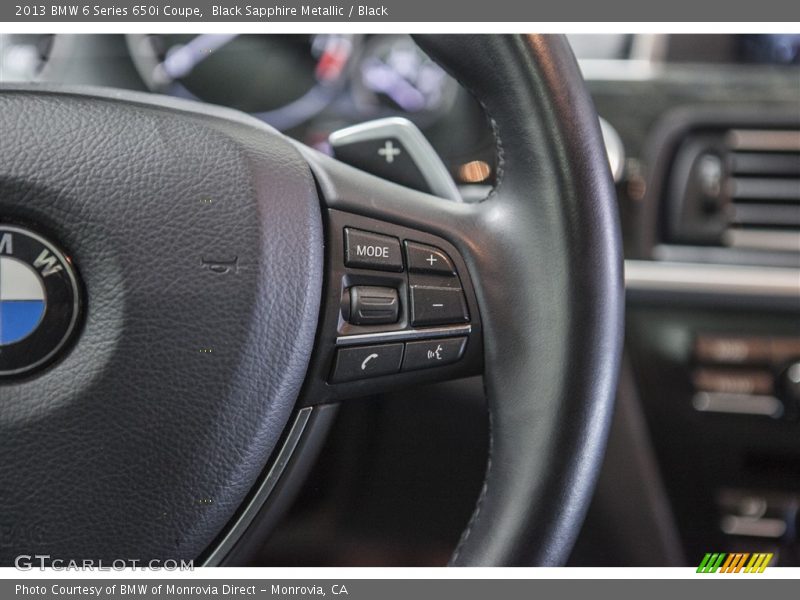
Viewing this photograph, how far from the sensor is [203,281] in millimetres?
483

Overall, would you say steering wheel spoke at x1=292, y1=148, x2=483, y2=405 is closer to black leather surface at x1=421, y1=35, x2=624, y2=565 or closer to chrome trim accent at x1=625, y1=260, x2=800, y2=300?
black leather surface at x1=421, y1=35, x2=624, y2=565

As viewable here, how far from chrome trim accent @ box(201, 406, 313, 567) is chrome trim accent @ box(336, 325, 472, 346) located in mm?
55

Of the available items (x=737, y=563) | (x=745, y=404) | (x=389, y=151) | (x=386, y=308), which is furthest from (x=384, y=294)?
(x=745, y=404)

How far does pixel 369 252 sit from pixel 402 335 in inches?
2.3

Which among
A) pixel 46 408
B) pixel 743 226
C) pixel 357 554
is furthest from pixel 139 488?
pixel 743 226

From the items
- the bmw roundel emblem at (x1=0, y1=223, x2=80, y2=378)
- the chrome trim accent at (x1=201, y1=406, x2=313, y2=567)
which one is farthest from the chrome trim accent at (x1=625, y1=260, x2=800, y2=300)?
the bmw roundel emblem at (x1=0, y1=223, x2=80, y2=378)

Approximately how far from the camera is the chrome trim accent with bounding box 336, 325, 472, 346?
0.50 meters

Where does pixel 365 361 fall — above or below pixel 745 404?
above

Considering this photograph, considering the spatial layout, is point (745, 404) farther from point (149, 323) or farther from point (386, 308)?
point (149, 323)

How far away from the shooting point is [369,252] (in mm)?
507

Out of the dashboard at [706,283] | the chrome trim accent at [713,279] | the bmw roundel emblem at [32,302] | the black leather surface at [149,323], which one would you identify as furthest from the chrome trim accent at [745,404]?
the bmw roundel emblem at [32,302]

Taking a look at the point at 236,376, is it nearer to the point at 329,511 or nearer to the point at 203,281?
the point at 203,281

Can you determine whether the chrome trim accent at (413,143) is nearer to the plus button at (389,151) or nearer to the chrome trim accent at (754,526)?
the plus button at (389,151)

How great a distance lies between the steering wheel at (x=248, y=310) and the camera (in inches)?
18.7
